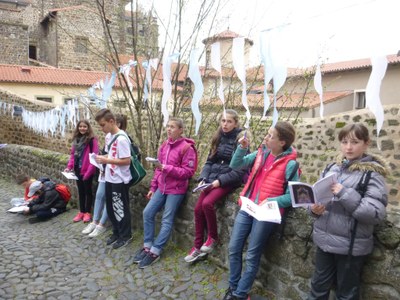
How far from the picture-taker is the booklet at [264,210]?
251 cm

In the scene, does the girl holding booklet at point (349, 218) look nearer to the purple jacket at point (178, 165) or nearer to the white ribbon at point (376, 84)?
the white ribbon at point (376, 84)

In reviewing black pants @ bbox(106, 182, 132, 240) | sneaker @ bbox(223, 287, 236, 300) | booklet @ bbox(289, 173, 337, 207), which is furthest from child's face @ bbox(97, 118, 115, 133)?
booklet @ bbox(289, 173, 337, 207)

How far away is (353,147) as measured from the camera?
2.25 metres

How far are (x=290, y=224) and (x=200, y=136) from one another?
384cm

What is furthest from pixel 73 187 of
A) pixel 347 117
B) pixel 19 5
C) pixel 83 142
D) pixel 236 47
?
pixel 19 5

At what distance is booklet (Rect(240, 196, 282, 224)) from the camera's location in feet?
8.25

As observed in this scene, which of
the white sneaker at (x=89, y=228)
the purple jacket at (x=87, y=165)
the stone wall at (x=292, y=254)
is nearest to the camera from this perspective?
the stone wall at (x=292, y=254)

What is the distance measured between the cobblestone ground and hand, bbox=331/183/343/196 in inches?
60.9

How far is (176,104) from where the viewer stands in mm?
6168

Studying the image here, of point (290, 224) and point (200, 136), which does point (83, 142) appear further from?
point (290, 224)

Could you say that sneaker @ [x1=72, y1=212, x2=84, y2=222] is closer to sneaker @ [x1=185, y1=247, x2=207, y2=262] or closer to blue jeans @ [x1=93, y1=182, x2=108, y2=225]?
blue jeans @ [x1=93, y1=182, x2=108, y2=225]

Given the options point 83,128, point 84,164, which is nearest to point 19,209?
point 84,164

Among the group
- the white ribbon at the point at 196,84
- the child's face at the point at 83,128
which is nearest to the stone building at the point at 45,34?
the child's face at the point at 83,128

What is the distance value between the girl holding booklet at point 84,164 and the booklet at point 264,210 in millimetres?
3067
